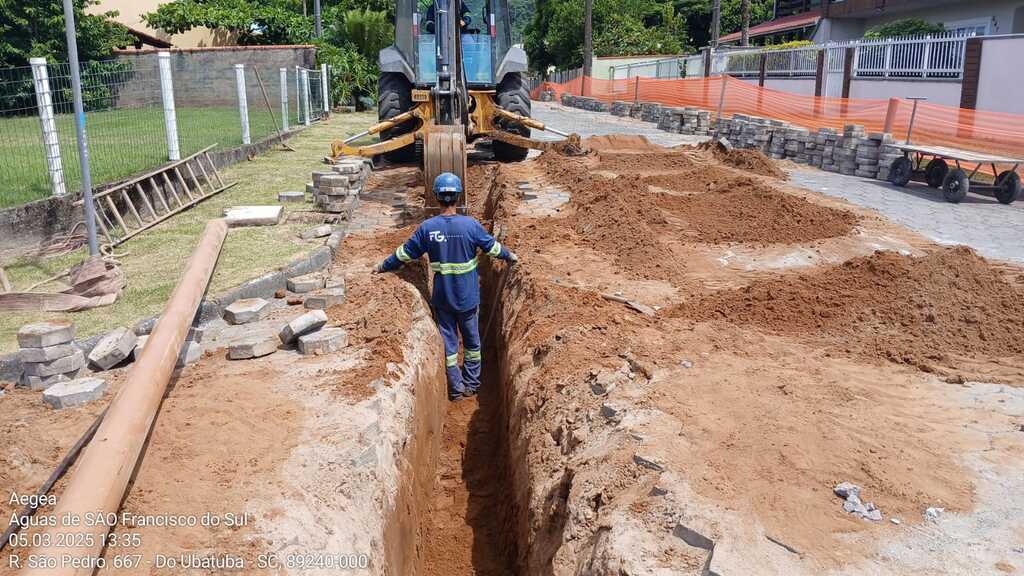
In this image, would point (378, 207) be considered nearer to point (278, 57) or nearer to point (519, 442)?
point (519, 442)

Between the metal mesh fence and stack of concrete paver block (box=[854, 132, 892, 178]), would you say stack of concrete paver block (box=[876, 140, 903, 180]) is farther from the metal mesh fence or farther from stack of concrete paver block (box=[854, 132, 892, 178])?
the metal mesh fence

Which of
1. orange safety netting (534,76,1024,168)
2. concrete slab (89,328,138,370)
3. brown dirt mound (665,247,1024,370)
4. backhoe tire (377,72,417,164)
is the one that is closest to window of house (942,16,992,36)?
orange safety netting (534,76,1024,168)

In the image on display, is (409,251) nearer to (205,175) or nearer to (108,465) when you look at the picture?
(108,465)

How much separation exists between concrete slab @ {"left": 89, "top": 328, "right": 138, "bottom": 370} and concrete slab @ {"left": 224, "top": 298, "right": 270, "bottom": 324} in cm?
101

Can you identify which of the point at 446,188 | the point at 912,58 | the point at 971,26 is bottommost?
the point at 446,188

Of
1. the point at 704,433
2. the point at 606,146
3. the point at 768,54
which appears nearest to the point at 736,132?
the point at 606,146

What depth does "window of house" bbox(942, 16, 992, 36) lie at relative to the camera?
24.0 meters

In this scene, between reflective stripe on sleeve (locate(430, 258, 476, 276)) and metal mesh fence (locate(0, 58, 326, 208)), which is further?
metal mesh fence (locate(0, 58, 326, 208))

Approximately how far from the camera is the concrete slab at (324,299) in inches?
261

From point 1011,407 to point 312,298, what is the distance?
5214mm

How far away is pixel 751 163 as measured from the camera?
1414cm

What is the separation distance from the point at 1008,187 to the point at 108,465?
1262cm

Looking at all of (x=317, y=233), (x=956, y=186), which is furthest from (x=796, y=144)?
(x=317, y=233)

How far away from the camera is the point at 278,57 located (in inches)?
1065
